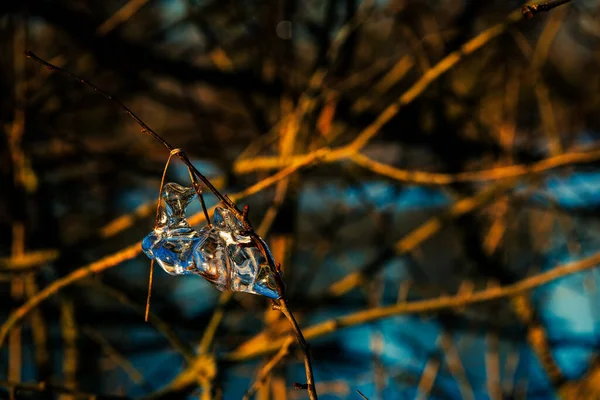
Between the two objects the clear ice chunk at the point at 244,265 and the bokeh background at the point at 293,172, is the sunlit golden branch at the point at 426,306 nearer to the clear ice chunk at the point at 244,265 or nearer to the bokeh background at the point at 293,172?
the bokeh background at the point at 293,172

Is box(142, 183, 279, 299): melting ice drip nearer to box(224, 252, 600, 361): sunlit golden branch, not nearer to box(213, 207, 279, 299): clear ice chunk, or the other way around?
box(213, 207, 279, 299): clear ice chunk

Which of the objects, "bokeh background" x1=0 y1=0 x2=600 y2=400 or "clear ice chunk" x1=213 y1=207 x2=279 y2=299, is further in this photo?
"bokeh background" x1=0 y1=0 x2=600 y2=400

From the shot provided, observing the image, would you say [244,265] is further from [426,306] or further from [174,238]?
[426,306]

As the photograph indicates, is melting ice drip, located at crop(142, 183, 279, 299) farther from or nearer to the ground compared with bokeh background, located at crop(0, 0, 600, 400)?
nearer to the ground

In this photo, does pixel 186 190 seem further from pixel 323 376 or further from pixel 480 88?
pixel 323 376

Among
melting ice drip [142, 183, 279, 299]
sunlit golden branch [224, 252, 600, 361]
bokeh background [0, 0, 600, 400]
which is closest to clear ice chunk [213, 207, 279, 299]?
melting ice drip [142, 183, 279, 299]

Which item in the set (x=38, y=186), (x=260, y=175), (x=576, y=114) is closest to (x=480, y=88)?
(x=576, y=114)

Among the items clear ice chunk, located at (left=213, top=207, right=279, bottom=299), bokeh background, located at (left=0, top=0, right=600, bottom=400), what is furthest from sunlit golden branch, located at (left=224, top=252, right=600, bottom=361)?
clear ice chunk, located at (left=213, top=207, right=279, bottom=299)

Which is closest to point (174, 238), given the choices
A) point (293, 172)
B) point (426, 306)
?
point (293, 172)

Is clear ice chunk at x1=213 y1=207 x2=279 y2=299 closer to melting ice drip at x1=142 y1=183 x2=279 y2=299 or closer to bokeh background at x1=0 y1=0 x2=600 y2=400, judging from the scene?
melting ice drip at x1=142 y1=183 x2=279 y2=299

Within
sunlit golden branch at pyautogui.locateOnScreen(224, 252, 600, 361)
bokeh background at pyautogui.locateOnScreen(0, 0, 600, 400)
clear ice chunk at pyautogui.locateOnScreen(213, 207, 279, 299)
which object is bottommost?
clear ice chunk at pyautogui.locateOnScreen(213, 207, 279, 299)
